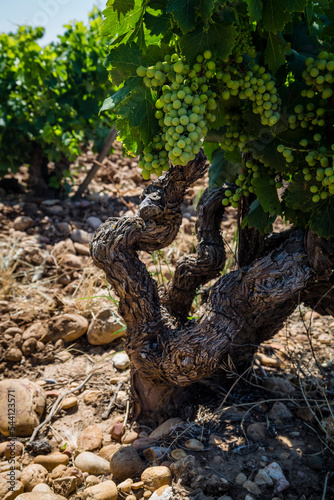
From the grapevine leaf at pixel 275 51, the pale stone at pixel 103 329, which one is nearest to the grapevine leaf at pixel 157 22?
the grapevine leaf at pixel 275 51

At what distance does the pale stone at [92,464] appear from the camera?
2.13 meters

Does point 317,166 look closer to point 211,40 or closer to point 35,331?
point 211,40

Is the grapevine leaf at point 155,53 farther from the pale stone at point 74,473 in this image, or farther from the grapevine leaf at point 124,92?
the pale stone at point 74,473

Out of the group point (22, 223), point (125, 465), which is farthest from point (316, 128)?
point (22, 223)

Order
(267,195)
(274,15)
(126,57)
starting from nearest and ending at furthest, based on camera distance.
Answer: (274,15) < (126,57) < (267,195)

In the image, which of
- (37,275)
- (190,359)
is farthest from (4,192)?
(190,359)

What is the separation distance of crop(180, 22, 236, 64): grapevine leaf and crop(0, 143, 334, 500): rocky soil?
4.68 ft

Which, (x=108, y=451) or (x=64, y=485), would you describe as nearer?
(x=64, y=485)

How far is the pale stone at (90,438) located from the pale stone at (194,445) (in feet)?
1.67

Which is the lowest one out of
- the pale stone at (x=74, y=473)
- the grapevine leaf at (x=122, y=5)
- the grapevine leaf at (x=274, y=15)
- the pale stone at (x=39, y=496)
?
the pale stone at (x=39, y=496)

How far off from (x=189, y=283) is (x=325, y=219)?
38.3 inches

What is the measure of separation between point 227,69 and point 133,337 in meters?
1.36

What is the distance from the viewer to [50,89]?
4.77 meters

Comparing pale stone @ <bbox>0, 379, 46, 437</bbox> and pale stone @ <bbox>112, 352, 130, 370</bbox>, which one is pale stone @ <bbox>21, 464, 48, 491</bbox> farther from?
pale stone @ <bbox>112, 352, 130, 370</bbox>
